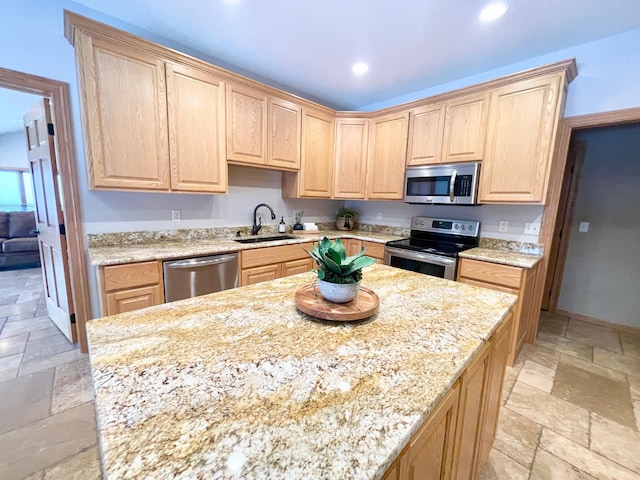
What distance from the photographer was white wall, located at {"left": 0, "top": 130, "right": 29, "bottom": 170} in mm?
6238

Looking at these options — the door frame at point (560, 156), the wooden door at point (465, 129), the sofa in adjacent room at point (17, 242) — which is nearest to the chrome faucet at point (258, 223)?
the wooden door at point (465, 129)

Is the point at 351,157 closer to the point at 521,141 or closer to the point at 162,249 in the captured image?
the point at 521,141

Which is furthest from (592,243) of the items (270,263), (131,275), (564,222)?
(131,275)

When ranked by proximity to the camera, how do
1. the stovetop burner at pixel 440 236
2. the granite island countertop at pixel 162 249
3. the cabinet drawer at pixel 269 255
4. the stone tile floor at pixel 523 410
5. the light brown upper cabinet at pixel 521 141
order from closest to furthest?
the stone tile floor at pixel 523 410
the granite island countertop at pixel 162 249
the light brown upper cabinet at pixel 521 141
the cabinet drawer at pixel 269 255
the stovetop burner at pixel 440 236

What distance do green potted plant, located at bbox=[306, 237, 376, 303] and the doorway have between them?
10.00 feet

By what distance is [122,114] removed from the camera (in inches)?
79.0

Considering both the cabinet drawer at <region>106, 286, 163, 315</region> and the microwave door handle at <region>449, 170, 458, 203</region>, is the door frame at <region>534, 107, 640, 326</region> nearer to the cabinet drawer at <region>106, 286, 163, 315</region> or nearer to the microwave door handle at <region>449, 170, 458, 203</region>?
the microwave door handle at <region>449, 170, 458, 203</region>

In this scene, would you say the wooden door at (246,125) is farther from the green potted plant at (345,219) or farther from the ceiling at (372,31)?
the green potted plant at (345,219)

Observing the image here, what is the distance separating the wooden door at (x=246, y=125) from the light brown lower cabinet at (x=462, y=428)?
2.47m

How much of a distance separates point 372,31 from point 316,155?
1.41m

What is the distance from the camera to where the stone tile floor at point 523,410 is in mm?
1444

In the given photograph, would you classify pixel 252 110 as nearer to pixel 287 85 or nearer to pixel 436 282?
pixel 287 85

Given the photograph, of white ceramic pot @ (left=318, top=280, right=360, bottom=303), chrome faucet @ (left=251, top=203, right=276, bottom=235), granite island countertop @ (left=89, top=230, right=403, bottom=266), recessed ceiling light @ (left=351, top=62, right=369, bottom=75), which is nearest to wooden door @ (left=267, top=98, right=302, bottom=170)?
chrome faucet @ (left=251, top=203, right=276, bottom=235)

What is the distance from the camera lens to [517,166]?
2.37m
